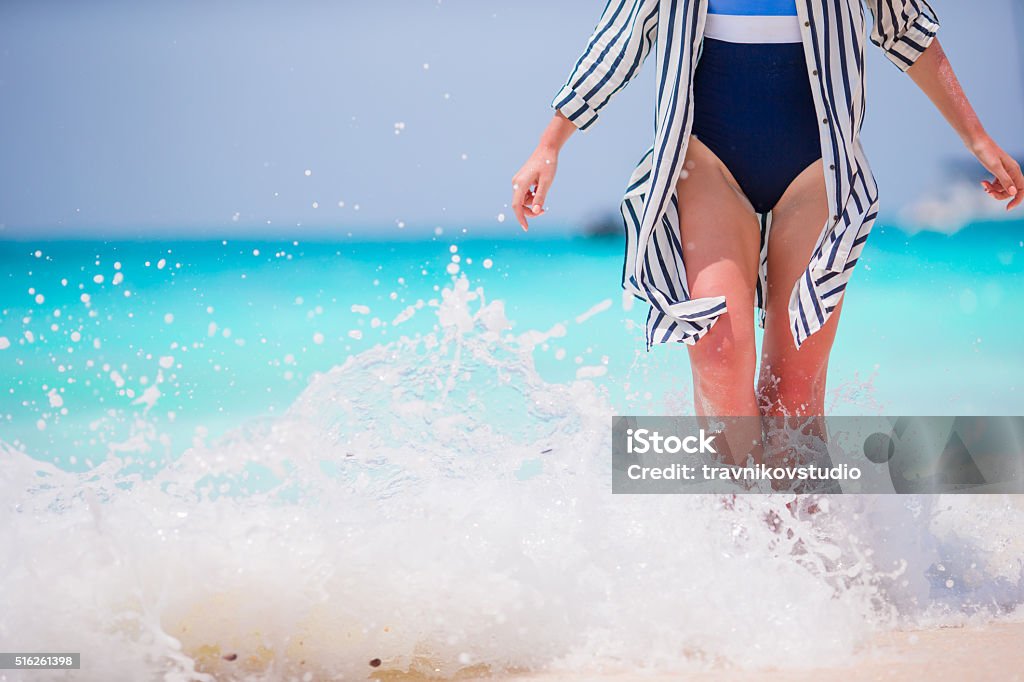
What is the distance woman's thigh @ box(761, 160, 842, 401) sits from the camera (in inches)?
55.2

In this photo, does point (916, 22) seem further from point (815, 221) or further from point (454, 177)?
point (454, 177)

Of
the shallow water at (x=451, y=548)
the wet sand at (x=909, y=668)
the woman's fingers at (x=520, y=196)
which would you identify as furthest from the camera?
the woman's fingers at (x=520, y=196)

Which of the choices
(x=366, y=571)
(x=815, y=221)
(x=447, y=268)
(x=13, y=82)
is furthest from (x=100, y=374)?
(x=815, y=221)

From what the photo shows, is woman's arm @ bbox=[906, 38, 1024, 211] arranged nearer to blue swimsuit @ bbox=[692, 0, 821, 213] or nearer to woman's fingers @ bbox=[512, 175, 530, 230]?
blue swimsuit @ bbox=[692, 0, 821, 213]

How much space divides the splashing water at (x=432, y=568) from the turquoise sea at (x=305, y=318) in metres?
1.82

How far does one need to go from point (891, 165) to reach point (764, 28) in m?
2.49

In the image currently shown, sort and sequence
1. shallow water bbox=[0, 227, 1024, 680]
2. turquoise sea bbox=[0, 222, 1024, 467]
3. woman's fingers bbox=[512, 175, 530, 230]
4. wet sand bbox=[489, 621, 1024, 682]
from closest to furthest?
wet sand bbox=[489, 621, 1024, 682] → shallow water bbox=[0, 227, 1024, 680] → woman's fingers bbox=[512, 175, 530, 230] → turquoise sea bbox=[0, 222, 1024, 467]

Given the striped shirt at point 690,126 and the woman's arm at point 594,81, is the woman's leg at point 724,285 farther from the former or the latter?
the woman's arm at point 594,81

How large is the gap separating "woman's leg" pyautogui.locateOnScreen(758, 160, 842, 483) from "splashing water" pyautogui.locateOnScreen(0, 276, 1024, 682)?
11 cm

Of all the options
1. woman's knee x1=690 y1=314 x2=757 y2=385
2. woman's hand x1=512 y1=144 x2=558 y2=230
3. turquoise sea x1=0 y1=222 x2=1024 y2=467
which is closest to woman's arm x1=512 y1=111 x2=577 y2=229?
woman's hand x1=512 y1=144 x2=558 y2=230

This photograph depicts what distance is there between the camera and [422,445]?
1.55 metres

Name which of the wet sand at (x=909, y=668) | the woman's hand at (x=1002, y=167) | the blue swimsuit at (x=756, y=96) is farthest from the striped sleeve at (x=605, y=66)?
the wet sand at (x=909, y=668)

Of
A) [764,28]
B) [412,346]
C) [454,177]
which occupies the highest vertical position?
[454,177]

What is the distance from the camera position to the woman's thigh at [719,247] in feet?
4.37
